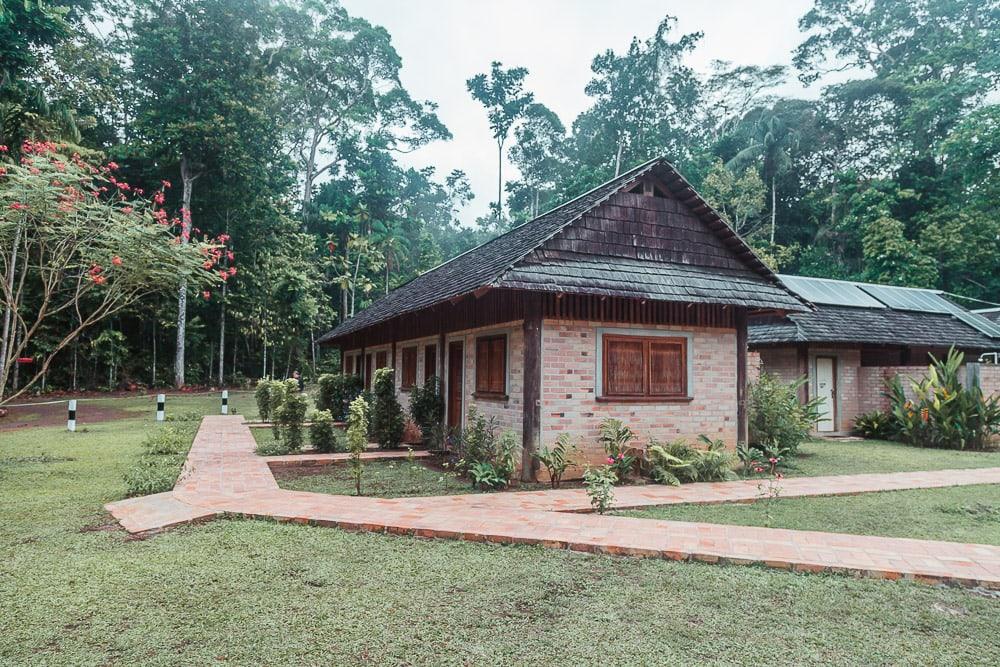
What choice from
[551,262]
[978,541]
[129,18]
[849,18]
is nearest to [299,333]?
[129,18]

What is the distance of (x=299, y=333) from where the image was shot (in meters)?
31.7

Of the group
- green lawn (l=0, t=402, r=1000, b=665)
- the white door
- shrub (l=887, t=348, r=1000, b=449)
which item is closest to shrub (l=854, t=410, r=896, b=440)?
the white door

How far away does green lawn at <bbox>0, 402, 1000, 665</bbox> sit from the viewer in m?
3.49

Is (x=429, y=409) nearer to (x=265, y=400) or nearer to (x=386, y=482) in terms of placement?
(x=386, y=482)

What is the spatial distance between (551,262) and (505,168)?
40.2 meters

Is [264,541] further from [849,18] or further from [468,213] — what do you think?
[468,213]

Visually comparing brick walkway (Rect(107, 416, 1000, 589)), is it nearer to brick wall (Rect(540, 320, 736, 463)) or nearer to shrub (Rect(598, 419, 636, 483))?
shrub (Rect(598, 419, 636, 483))

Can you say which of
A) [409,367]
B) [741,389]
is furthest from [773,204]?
[741,389]

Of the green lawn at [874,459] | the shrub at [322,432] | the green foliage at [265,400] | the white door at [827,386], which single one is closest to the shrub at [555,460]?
the green lawn at [874,459]

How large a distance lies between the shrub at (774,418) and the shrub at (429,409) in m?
5.74

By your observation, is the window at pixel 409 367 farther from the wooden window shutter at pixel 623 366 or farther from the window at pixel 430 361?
the wooden window shutter at pixel 623 366

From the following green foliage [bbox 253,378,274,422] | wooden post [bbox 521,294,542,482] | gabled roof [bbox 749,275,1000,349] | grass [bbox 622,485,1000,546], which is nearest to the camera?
grass [bbox 622,485,1000,546]

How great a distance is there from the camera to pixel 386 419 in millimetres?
12336

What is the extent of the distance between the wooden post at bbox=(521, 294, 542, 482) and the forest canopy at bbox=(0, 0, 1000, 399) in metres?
15.6
